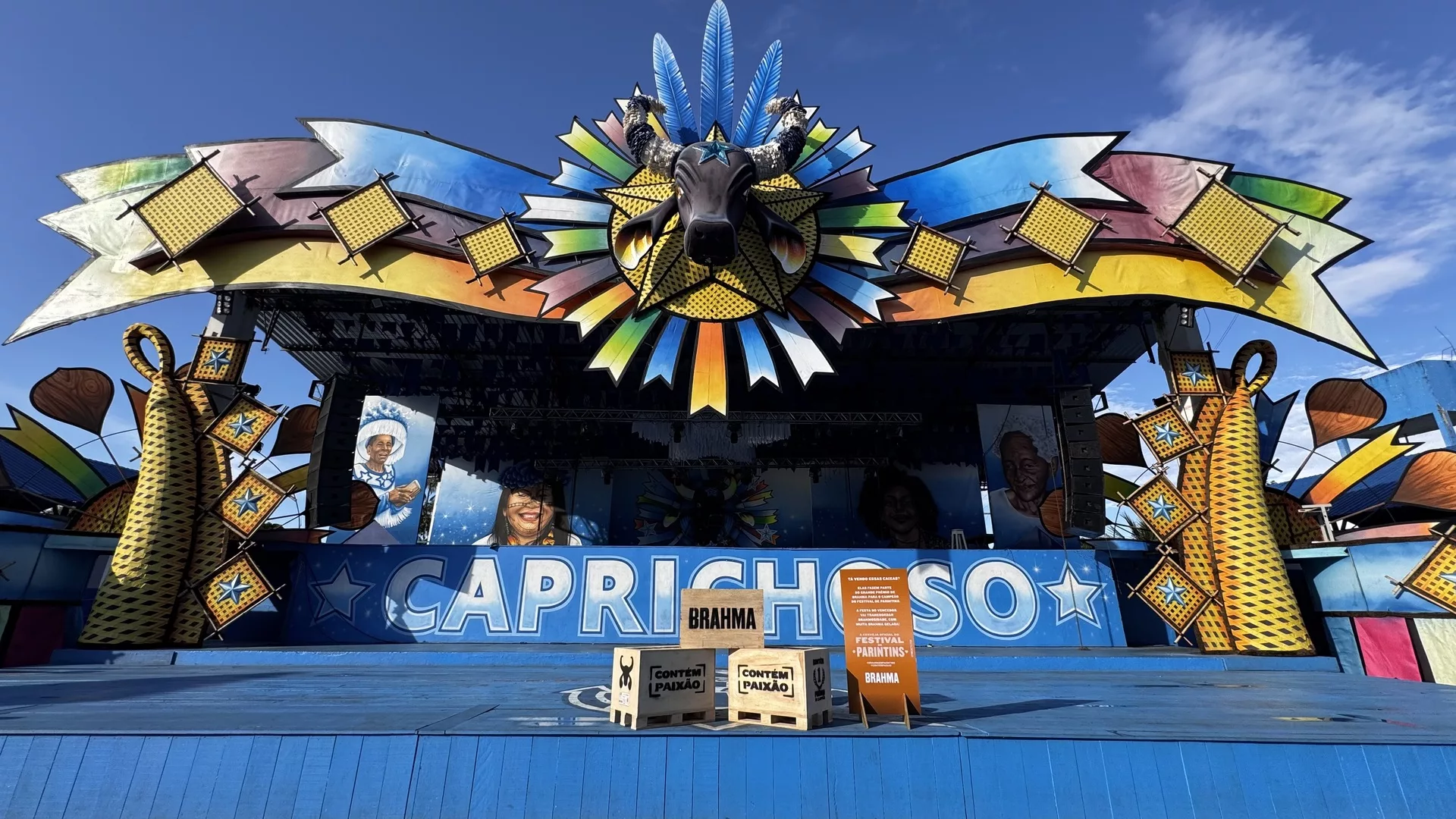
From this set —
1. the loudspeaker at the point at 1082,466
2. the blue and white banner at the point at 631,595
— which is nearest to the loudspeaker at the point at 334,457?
the blue and white banner at the point at 631,595

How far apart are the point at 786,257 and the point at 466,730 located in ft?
32.4

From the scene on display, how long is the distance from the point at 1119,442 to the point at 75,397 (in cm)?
2441

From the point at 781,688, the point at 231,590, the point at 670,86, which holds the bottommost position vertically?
the point at 781,688

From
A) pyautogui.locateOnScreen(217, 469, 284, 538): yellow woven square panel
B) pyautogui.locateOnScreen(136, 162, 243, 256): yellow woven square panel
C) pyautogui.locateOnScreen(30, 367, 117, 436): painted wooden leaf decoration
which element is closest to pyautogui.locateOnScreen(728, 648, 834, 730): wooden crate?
pyautogui.locateOnScreen(217, 469, 284, 538): yellow woven square panel

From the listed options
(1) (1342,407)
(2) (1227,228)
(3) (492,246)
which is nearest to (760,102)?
(3) (492,246)

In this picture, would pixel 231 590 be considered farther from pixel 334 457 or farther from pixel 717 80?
pixel 717 80

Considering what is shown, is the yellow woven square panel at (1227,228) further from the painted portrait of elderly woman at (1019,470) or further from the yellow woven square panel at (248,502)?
the yellow woven square panel at (248,502)

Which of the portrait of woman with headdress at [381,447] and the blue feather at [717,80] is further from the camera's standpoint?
the portrait of woman with headdress at [381,447]

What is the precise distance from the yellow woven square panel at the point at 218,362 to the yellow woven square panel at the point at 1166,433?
674 inches

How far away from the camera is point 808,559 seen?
1232cm

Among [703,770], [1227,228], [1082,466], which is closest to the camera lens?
[703,770]

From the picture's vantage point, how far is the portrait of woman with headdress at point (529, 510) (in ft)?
65.1

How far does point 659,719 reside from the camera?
466 centimetres

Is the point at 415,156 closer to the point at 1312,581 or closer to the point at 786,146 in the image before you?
the point at 786,146
